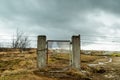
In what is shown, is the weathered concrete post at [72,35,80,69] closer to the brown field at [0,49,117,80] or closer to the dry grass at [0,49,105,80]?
the brown field at [0,49,117,80]

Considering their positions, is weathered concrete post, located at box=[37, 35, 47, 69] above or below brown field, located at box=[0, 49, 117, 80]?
above

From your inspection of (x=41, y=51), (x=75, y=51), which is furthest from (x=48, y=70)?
(x=75, y=51)

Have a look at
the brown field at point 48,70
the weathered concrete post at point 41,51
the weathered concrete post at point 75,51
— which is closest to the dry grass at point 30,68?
the brown field at point 48,70

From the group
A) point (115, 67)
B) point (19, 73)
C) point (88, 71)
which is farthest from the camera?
point (115, 67)

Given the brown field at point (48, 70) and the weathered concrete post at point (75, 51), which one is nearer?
the brown field at point (48, 70)

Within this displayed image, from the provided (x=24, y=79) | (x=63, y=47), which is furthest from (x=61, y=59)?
(x=24, y=79)

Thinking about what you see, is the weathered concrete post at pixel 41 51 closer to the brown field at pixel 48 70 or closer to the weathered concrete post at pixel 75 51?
the brown field at pixel 48 70

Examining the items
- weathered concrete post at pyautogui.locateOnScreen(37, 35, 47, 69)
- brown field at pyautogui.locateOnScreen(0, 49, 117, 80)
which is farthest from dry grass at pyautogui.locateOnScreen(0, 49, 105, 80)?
weathered concrete post at pyautogui.locateOnScreen(37, 35, 47, 69)

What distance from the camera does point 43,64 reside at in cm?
2014

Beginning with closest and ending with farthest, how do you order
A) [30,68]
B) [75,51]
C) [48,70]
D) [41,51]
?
1. [48,70]
2. [41,51]
3. [30,68]
4. [75,51]

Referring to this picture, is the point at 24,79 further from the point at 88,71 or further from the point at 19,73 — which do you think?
the point at 88,71

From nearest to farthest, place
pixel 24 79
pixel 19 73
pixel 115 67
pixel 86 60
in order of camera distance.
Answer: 1. pixel 24 79
2. pixel 19 73
3. pixel 115 67
4. pixel 86 60

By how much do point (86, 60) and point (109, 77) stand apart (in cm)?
637

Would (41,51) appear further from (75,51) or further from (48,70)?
(75,51)
